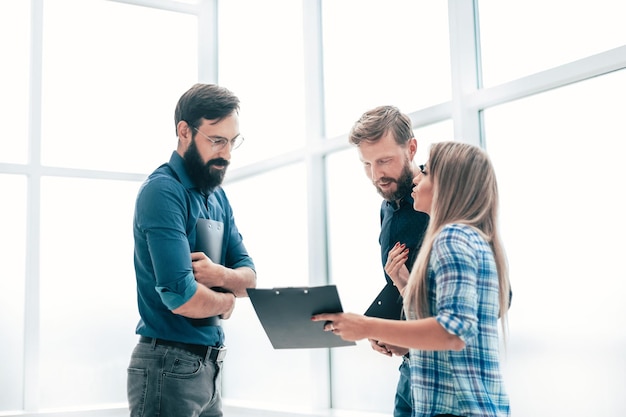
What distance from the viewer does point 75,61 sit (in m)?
4.30

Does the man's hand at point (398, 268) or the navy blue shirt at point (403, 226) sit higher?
the navy blue shirt at point (403, 226)

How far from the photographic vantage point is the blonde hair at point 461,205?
1653 mm

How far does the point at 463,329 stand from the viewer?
4.99 feet

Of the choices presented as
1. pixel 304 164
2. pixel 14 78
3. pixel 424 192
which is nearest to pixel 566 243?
pixel 424 192

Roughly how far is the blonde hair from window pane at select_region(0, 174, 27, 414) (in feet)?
9.62

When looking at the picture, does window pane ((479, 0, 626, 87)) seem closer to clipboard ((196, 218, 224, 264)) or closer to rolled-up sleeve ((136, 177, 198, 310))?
clipboard ((196, 218, 224, 264))

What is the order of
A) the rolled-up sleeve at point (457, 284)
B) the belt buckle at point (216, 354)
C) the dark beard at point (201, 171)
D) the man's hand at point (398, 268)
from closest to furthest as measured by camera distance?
1. the rolled-up sleeve at point (457, 284)
2. the man's hand at point (398, 268)
3. the belt buckle at point (216, 354)
4. the dark beard at point (201, 171)

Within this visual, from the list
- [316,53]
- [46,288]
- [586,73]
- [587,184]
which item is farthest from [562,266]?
[46,288]

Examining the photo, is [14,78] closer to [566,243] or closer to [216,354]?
[216,354]

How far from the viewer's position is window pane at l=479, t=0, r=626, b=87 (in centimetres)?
243

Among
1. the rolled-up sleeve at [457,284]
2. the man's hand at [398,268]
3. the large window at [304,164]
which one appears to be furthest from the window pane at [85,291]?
the rolled-up sleeve at [457,284]

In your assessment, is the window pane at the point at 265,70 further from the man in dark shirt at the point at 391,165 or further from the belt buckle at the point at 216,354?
the belt buckle at the point at 216,354

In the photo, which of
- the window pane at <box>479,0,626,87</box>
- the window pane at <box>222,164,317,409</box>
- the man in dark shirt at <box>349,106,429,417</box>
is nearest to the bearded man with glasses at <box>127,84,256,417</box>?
the man in dark shirt at <box>349,106,429,417</box>

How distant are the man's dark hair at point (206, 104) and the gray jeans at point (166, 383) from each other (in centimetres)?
76
